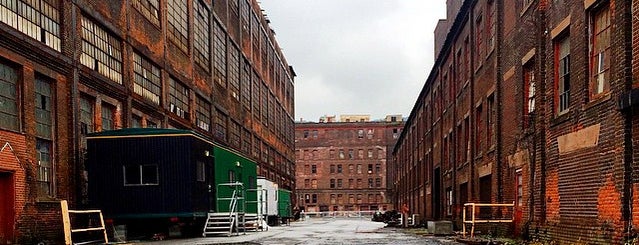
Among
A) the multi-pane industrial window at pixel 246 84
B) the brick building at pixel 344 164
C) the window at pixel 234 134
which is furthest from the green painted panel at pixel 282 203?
the brick building at pixel 344 164

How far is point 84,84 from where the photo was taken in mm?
19609

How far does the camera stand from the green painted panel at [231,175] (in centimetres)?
2152

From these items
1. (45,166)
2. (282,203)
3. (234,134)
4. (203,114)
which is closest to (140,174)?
(45,166)

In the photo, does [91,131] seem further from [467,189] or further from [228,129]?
[228,129]

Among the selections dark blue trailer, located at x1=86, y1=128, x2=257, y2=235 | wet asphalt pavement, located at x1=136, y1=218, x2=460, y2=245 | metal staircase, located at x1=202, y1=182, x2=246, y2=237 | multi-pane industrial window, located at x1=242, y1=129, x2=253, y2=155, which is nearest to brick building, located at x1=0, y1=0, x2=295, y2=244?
dark blue trailer, located at x1=86, y1=128, x2=257, y2=235

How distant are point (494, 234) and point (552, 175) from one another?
210 inches

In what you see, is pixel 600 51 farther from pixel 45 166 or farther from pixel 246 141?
pixel 246 141

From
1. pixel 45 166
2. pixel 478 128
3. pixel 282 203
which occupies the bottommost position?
pixel 282 203

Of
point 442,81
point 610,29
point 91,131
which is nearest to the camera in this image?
point 610,29

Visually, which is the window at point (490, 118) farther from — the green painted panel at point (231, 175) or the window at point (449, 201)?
the window at point (449, 201)

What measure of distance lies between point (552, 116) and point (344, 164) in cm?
8835

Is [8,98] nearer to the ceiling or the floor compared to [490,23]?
nearer to the floor

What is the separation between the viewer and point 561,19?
1351 cm

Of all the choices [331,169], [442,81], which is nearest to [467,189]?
[442,81]
